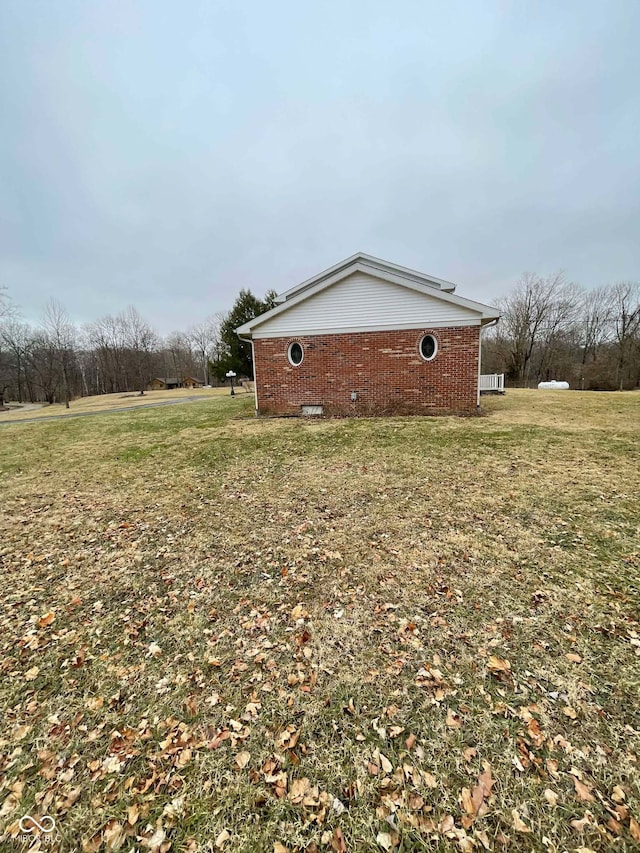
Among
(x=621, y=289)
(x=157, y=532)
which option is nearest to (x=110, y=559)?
(x=157, y=532)

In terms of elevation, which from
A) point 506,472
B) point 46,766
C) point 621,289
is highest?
point 621,289

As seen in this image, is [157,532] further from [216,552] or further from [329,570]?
[329,570]

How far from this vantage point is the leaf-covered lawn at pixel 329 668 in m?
1.62

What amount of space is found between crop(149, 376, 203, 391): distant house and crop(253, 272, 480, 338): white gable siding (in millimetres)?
46517

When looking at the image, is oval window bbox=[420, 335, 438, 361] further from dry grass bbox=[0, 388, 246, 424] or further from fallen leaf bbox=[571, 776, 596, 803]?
dry grass bbox=[0, 388, 246, 424]

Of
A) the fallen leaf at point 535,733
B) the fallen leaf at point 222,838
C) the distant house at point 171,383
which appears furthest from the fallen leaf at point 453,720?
the distant house at point 171,383

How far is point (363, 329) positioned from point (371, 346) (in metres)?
0.57

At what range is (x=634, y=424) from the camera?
8961 millimetres

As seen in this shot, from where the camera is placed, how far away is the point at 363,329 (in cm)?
1041

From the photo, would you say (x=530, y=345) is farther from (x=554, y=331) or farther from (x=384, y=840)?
(x=384, y=840)

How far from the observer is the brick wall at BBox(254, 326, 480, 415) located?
10.0 m

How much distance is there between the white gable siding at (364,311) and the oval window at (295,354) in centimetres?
40

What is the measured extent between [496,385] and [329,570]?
16.5 metres

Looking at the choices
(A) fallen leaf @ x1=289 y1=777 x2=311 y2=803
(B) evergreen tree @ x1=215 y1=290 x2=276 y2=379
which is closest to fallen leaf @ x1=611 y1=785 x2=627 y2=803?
(A) fallen leaf @ x1=289 y1=777 x2=311 y2=803
